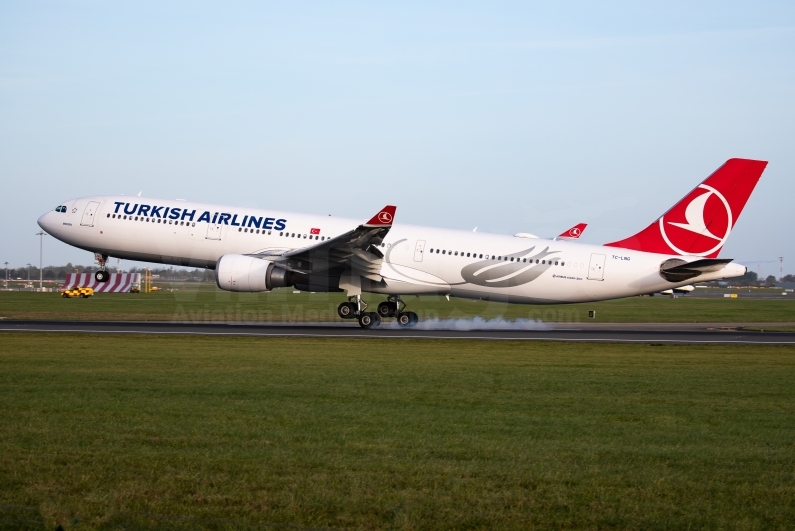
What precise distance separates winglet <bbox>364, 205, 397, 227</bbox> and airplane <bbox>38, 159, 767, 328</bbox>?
0.71 meters

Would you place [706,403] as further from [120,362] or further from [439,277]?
[439,277]

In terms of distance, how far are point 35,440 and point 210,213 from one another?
27012mm

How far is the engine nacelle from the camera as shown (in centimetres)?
3294

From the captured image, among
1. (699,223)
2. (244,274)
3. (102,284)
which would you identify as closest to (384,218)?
(244,274)

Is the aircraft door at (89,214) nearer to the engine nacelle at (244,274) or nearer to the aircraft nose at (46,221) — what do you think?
the aircraft nose at (46,221)

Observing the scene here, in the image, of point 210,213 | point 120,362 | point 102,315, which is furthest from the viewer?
point 102,315

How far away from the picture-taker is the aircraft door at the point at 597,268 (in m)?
35.4

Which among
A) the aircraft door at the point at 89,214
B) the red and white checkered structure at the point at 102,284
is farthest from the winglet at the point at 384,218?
the red and white checkered structure at the point at 102,284

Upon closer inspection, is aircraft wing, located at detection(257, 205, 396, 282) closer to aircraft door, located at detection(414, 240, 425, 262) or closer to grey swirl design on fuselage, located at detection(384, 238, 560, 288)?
aircraft door, located at detection(414, 240, 425, 262)

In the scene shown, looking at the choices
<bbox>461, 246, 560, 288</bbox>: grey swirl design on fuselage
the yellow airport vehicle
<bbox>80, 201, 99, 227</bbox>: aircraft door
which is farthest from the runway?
the yellow airport vehicle

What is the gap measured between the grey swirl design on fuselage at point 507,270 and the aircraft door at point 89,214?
54.5ft

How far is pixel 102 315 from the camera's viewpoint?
45.1 meters

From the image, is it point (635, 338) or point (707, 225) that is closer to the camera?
point (635, 338)

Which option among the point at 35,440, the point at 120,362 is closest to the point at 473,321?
the point at 120,362
